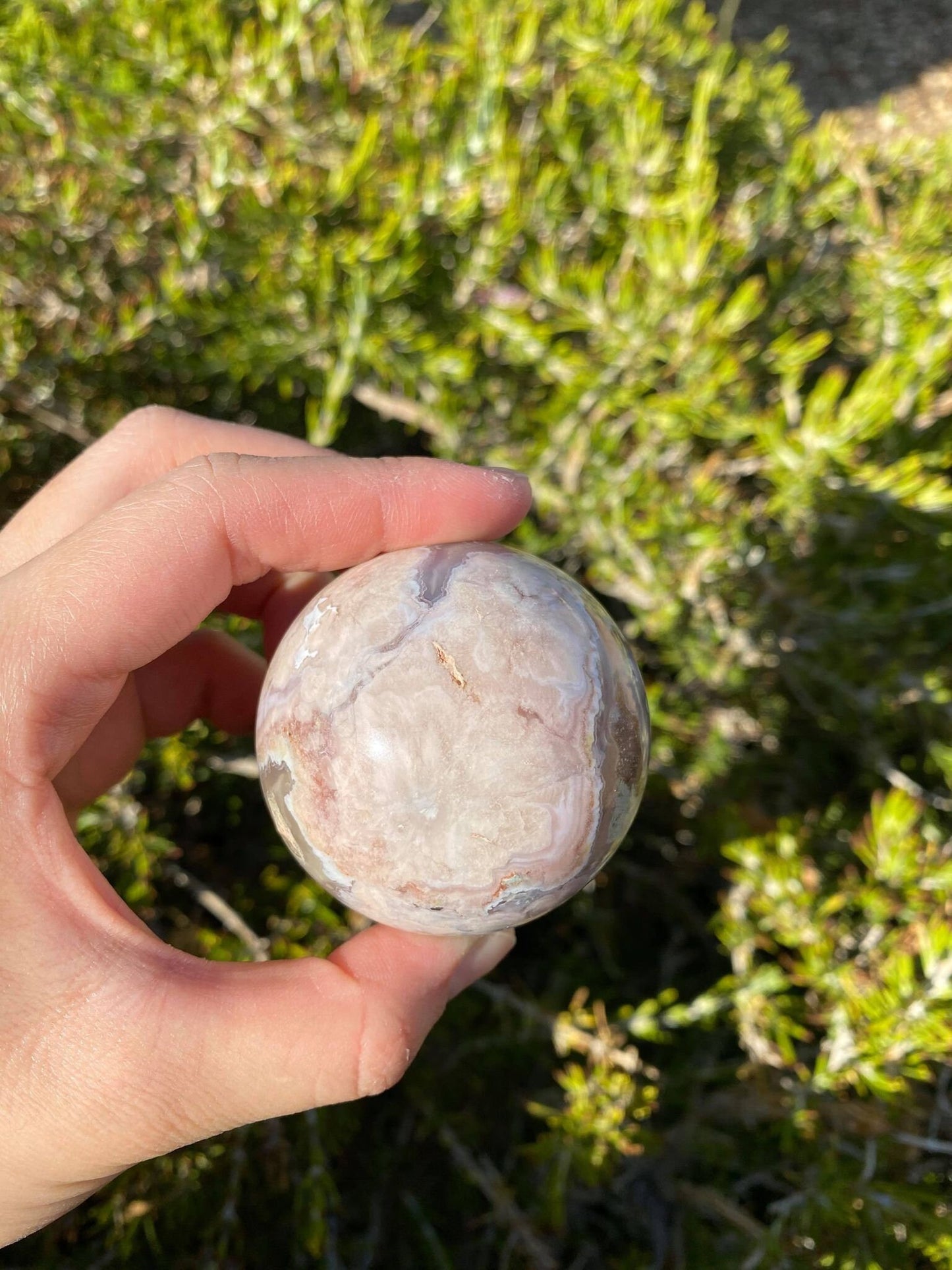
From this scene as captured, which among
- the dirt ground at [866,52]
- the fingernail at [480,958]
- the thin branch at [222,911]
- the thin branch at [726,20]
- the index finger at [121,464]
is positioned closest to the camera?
the fingernail at [480,958]

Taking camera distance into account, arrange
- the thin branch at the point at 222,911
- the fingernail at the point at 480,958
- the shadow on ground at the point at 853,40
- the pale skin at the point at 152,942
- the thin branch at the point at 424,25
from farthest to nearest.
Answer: the shadow on ground at the point at 853,40
the thin branch at the point at 424,25
the thin branch at the point at 222,911
the fingernail at the point at 480,958
the pale skin at the point at 152,942

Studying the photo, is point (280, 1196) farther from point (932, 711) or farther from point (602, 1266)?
point (932, 711)

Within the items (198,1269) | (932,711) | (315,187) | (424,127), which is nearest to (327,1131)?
(198,1269)

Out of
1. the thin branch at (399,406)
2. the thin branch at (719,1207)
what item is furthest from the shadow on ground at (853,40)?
the thin branch at (719,1207)

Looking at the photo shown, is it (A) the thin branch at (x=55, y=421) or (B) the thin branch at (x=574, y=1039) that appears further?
(A) the thin branch at (x=55, y=421)

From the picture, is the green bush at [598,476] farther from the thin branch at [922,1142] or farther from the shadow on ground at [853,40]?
the shadow on ground at [853,40]

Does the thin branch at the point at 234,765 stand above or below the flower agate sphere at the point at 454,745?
below

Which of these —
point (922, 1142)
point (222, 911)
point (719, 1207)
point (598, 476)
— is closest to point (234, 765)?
point (222, 911)
